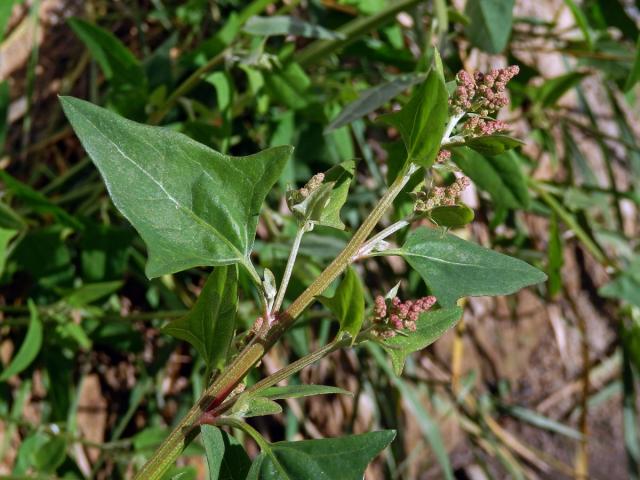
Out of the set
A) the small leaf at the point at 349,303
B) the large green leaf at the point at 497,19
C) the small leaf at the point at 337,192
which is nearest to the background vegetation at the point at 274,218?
the large green leaf at the point at 497,19

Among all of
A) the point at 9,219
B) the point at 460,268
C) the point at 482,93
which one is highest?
the point at 482,93

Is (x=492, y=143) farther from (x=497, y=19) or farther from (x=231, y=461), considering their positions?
(x=497, y=19)

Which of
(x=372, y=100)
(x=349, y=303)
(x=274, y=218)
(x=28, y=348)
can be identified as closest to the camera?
(x=349, y=303)

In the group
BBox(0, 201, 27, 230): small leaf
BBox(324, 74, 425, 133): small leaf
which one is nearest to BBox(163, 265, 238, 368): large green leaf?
BBox(324, 74, 425, 133): small leaf

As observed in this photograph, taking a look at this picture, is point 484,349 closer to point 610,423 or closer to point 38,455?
point 610,423

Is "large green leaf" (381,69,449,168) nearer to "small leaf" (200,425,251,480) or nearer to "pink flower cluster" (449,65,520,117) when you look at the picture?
"pink flower cluster" (449,65,520,117)

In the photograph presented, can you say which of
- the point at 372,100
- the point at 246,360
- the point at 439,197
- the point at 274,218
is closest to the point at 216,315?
the point at 246,360

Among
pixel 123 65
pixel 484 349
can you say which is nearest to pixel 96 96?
pixel 123 65

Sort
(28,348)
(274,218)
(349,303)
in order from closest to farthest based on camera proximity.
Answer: (349,303) < (28,348) < (274,218)
